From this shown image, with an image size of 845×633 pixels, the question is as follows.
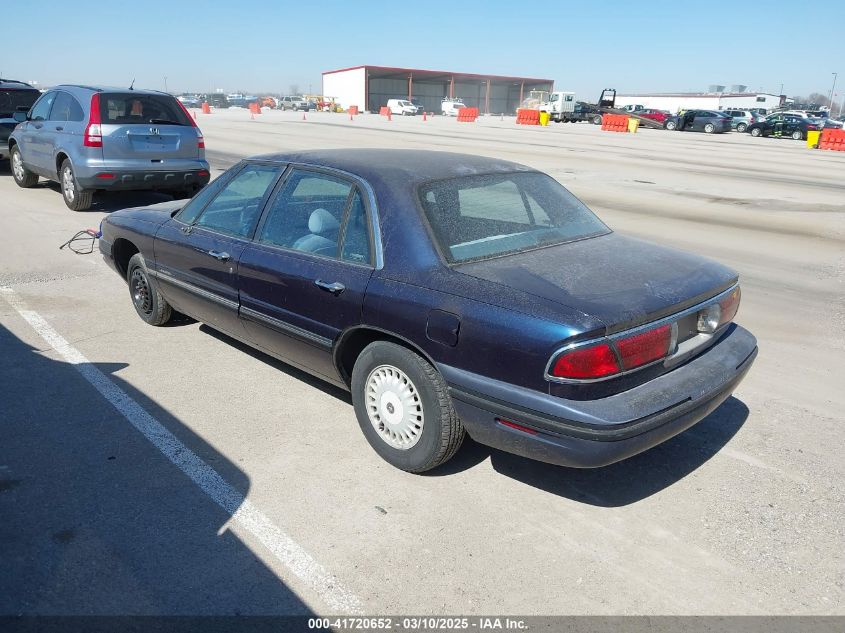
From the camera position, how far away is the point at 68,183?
34.6ft

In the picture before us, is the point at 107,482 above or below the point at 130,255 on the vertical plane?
below

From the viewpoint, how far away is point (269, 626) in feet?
8.54

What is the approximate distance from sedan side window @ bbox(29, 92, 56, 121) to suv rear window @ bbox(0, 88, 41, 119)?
2728 millimetres

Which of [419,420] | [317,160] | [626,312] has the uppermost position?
[317,160]

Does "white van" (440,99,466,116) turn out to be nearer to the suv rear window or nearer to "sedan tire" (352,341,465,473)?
the suv rear window

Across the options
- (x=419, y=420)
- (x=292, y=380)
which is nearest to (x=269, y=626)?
(x=419, y=420)

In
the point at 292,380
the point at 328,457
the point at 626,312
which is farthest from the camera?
the point at 292,380

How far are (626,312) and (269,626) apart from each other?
1.90 m

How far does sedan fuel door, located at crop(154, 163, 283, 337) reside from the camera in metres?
4.45

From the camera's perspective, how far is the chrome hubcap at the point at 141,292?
18.6ft

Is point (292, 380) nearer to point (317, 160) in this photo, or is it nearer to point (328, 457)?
point (328, 457)

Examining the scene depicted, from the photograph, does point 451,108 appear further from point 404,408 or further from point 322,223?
point 404,408

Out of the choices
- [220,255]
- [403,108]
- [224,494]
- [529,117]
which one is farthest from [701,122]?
[224,494]

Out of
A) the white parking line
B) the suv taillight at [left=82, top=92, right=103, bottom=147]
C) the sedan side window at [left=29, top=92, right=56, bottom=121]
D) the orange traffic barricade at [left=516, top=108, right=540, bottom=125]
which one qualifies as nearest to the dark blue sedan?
the white parking line
